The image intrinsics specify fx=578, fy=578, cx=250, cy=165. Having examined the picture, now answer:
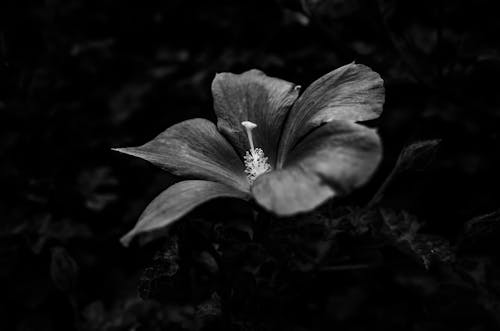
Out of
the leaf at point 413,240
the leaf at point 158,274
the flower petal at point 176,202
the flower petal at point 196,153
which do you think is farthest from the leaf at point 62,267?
the leaf at point 413,240

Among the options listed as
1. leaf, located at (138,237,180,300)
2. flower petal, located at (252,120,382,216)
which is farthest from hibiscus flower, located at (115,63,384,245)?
leaf, located at (138,237,180,300)


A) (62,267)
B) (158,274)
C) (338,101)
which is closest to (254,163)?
(338,101)

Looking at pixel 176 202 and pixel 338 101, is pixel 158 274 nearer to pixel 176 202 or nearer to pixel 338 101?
pixel 176 202

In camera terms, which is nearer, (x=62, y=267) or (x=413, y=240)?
(x=413, y=240)

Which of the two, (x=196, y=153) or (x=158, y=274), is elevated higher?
(x=196, y=153)

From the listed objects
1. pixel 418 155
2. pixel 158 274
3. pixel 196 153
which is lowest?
pixel 158 274

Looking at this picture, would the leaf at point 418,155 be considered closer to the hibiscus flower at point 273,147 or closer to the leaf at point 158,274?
the hibiscus flower at point 273,147

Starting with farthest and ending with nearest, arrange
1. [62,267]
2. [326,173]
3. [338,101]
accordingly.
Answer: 1. [62,267]
2. [338,101]
3. [326,173]
